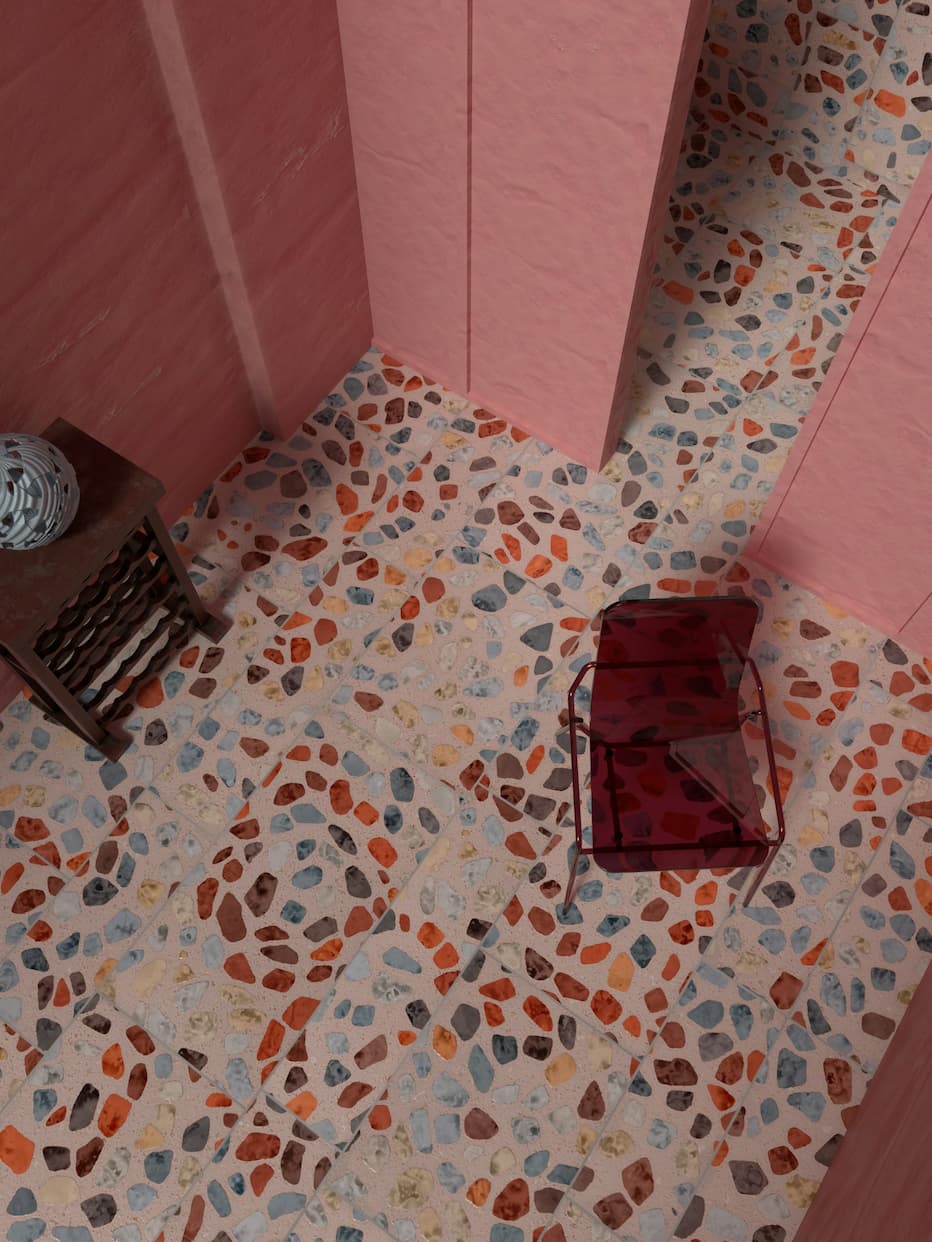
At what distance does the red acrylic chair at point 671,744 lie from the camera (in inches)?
88.4

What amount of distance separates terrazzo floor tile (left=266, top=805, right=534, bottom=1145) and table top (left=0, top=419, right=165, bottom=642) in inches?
38.9

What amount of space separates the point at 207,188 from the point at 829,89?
1.94 metres

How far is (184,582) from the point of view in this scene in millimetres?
2588

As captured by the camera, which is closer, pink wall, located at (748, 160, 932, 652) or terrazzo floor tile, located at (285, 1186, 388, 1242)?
pink wall, located at (748, 160, 932, 652)

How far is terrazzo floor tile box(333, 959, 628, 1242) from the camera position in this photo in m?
2.30

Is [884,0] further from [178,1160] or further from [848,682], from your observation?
[178,1160]

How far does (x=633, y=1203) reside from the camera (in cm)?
229

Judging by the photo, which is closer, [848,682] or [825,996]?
[825,996]

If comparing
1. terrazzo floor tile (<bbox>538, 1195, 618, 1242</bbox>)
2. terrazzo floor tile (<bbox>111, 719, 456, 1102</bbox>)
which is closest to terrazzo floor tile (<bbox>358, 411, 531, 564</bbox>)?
terrazzo floor tile (<bbox>111, 719, 456, 1102</bbox>)

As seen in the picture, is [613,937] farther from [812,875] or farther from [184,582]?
[184,582]

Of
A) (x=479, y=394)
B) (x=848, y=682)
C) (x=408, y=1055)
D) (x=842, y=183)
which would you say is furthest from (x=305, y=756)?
(x=842, y=183)

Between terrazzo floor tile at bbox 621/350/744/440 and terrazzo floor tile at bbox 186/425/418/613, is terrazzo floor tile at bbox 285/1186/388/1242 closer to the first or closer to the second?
terrazzo floor tile at bbox 186/425/418/613

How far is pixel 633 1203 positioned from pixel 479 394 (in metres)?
1.96

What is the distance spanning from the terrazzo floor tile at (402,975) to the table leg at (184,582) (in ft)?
2.45
